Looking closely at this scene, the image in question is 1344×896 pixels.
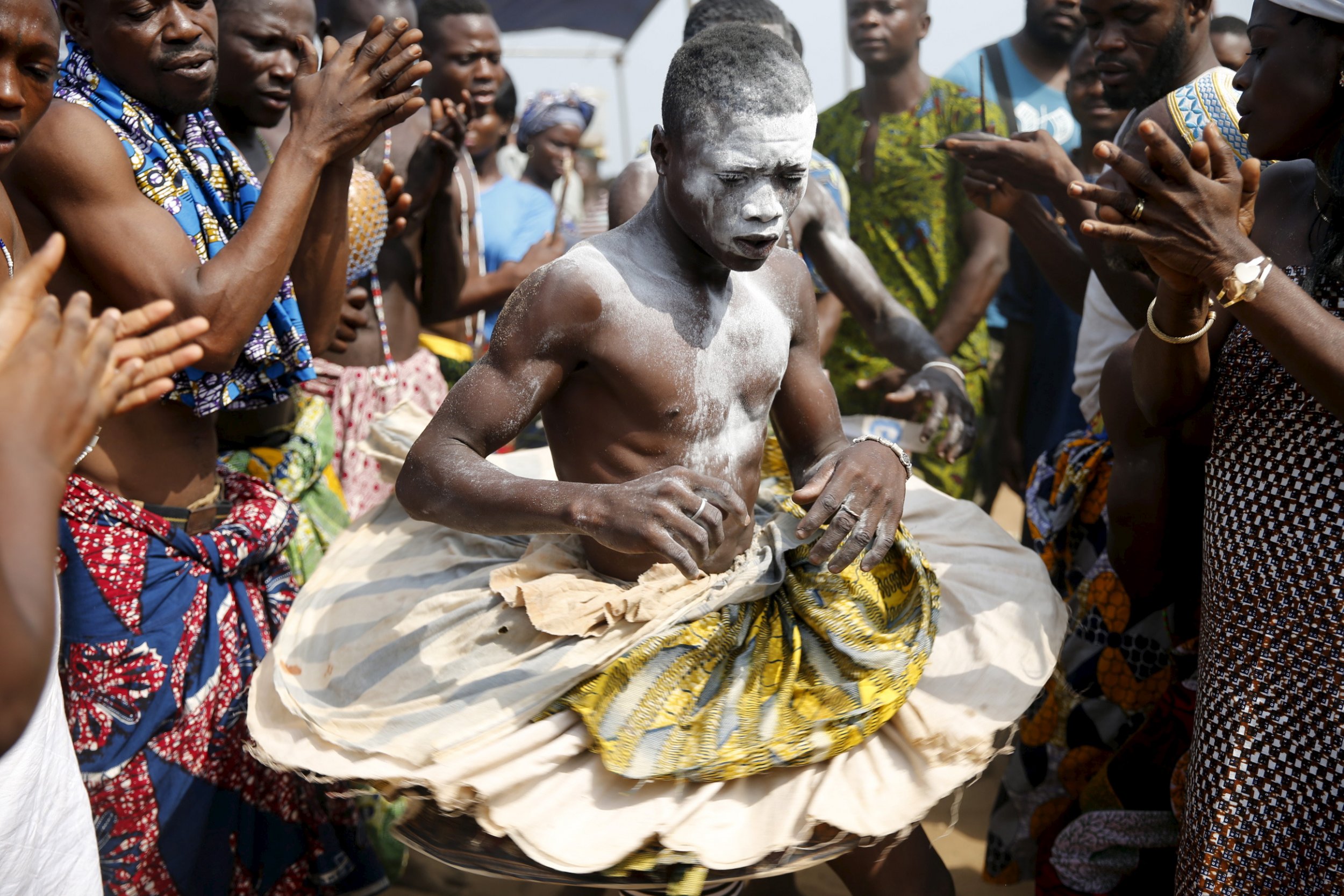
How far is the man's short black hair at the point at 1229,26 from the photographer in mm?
5113

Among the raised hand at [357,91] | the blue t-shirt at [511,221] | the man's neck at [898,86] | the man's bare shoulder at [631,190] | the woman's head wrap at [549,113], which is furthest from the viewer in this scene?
the woman's head wrap at [549,113]

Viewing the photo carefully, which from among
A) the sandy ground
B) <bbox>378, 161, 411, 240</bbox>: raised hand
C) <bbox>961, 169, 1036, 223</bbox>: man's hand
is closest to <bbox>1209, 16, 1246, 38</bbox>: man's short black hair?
<bbox>961, 169, 1036, 223</bbox>: man's hand

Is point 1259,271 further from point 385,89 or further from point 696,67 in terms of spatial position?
point 385,89

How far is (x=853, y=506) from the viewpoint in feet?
6.39

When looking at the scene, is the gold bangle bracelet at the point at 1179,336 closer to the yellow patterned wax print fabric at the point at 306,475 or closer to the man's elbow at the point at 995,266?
the yellow patterned wax print fabric at the point at 306,475

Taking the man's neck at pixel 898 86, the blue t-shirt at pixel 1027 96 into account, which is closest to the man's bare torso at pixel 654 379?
the man's neck at pixel 898 86

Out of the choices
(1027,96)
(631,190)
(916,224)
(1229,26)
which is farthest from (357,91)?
(1229,26)

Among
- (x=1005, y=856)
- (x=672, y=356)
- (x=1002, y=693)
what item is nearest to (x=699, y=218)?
(x=672, y=356)

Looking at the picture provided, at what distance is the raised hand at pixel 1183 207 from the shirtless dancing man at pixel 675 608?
0.53 metres

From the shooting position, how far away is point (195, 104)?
2457 mm

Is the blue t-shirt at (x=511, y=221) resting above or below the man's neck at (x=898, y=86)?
below

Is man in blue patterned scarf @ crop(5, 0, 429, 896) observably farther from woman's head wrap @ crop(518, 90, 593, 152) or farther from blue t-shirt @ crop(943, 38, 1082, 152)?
woman's head wrap @ crop(518, 90, 593, 152)

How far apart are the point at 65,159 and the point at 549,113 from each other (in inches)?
251

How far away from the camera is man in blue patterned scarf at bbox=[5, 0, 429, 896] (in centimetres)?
221
